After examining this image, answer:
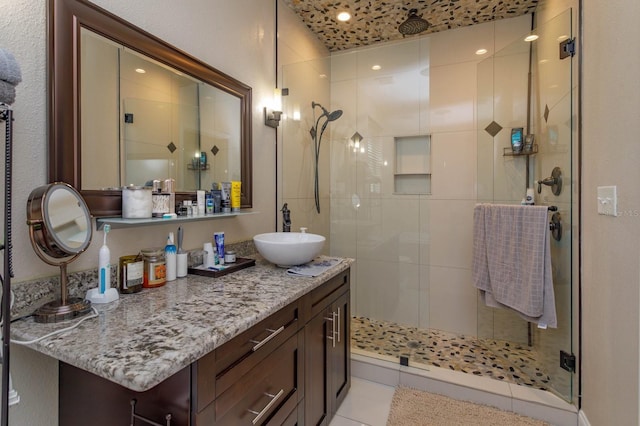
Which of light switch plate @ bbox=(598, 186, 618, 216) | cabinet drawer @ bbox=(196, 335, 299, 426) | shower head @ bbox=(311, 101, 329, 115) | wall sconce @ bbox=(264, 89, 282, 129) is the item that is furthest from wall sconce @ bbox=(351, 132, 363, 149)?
cabinet drawer @ bbox=(196, 335, 299, 426)

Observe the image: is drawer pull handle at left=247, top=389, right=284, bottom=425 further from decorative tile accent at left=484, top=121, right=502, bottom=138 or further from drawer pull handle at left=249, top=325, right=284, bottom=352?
decorative tile accent at left=484, top=121, right=502, bottom=138

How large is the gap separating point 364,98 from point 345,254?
136 cm

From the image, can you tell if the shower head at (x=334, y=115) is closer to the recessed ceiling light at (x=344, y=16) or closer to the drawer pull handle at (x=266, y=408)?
the recessed ceiling light at (x=344, y=16)

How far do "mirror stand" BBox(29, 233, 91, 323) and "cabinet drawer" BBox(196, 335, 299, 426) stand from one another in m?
0.51

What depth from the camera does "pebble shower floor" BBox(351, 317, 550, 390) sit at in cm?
206

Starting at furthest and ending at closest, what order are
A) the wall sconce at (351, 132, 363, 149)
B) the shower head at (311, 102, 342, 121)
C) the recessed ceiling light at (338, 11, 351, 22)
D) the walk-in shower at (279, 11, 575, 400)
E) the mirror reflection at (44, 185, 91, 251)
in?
the shower head at (311, 102, 342, 121)
the wall sconce at (351, 132, 363, 149)
the recessed ceiling light at (338, 11, 351, 22)
the walk-in shower at (279, 11, 575, 400)
the mirror reflection at (44, 185, 91, 251)

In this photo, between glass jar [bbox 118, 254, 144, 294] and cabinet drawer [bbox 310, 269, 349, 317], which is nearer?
glass jar [bbox 118, 254, 144, 294]

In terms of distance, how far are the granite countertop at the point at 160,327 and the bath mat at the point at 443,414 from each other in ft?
3.49

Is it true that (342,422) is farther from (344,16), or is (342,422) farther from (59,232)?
(344,16)

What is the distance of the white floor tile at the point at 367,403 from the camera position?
69.6 inches

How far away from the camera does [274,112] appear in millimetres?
2271

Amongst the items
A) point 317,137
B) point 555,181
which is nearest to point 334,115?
point 317,137

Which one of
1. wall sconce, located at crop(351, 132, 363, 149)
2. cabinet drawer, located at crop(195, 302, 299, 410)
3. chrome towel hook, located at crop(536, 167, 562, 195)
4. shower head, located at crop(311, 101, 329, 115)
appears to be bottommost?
cabinet drawer, located at crop(195, 302, 299, 410)

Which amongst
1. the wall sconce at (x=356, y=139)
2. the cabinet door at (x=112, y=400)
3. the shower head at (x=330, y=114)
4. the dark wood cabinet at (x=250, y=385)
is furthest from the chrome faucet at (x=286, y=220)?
the cabinet door at (x=112, y=400)
